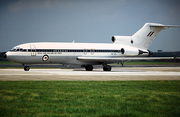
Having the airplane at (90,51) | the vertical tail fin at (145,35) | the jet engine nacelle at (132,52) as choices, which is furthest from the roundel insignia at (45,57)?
the vertical tail fin at (145,35)

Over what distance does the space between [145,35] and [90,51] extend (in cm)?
1054

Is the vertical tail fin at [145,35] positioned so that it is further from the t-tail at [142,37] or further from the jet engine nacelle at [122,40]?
the jet engine nacelle at [122,40]

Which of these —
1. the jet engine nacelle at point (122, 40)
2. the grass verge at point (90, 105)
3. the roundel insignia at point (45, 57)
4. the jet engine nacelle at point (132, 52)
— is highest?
the jet engine nacelle at point (122, 40)

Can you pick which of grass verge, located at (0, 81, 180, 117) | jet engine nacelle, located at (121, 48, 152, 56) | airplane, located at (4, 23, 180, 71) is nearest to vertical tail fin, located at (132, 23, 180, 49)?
A: airplane, located at (4, 23, 180, 71)

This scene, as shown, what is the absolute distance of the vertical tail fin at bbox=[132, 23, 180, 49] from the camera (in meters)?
41.7

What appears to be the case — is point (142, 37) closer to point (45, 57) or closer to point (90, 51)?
point (90, 51)

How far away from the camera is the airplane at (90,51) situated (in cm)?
3462

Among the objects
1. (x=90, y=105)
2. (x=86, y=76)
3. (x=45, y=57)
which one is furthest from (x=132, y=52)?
(x=90, y=105)

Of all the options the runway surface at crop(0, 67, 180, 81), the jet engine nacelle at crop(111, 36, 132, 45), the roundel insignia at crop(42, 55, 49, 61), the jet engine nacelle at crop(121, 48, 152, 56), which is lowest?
the runway surface at crop(0, 67, 180, 81)

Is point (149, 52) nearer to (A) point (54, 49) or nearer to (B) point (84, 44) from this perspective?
(B) point (84, 44)

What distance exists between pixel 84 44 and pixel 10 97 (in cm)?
2682

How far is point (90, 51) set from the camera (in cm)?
3816

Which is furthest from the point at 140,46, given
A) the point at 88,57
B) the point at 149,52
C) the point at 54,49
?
the point at 54,49

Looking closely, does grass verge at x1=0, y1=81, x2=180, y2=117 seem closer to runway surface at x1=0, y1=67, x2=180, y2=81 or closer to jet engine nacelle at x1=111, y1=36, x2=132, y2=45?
runway surface at x1=0, y1=67, x2=180, y2=81
